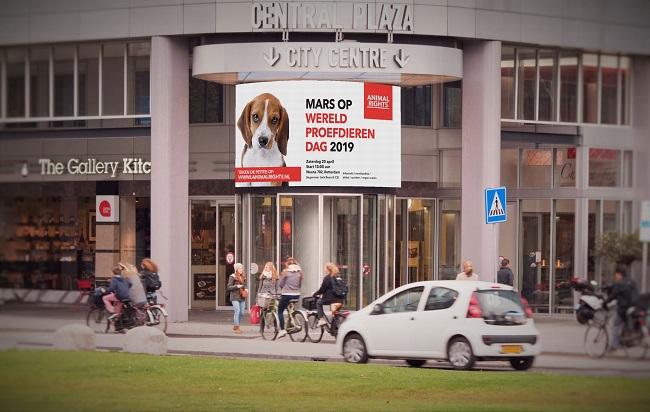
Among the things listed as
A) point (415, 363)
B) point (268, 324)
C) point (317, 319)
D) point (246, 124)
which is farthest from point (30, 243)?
point (246, 124)

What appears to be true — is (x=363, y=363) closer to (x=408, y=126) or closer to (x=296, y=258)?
(x=296, y=258)

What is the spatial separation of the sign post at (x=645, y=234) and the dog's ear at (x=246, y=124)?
23.3 meters

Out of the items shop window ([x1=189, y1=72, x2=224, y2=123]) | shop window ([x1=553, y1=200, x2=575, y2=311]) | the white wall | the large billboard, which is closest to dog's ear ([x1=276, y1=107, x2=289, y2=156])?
the large billboard

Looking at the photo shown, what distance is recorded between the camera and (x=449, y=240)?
3753 centimetres

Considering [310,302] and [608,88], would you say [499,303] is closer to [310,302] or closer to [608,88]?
[310,302]

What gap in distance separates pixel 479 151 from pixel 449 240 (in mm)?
5922

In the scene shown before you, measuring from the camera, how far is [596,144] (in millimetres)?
8680

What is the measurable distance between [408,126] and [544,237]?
17.1m

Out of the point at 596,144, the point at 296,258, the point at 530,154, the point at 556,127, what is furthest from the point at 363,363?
the point at 596,144

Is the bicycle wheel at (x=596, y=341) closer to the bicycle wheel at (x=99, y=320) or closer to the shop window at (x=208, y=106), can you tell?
the bicycle wheel at (x=99, y=320)

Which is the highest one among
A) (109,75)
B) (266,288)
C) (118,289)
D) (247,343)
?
(109,75)

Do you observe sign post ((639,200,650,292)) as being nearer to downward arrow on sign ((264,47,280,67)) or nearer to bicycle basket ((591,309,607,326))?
bicycle basket ((591,309,607,326))

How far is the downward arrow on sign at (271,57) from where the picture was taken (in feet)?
97.1

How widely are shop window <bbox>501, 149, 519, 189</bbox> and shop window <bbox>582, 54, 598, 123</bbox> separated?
67.2ft
